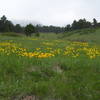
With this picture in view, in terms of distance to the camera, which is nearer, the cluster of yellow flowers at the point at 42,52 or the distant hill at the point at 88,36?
the cluster of yellow flowers at the point at 42,52

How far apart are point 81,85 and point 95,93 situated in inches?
19.0

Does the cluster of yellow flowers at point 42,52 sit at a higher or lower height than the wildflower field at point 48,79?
higher

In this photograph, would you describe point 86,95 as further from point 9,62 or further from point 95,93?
point 9,62

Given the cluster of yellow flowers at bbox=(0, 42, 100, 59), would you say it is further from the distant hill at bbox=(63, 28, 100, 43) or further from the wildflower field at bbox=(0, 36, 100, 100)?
the distant hill at bbox=(63, 28, 100, 43)

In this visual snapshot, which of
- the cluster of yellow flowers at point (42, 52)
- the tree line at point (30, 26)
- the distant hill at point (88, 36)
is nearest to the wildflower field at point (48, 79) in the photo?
the cluster of yellow flowers at point (42, 52)

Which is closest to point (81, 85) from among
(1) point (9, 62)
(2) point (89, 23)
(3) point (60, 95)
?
(3) point (60, 95)

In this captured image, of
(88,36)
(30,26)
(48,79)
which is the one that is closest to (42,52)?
(48,79)

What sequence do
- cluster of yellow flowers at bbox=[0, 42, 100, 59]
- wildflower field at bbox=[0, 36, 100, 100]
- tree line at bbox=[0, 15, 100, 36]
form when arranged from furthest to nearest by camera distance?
tree line at bbox=[0, 15, 100, 36] < cluster of yellow flowers at bbox=[0, 42, 100, 59] < wildflower field at bbox=[0, 36, 100, 100]

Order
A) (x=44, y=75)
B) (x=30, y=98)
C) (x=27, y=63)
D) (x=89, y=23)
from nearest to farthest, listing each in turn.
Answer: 1. (x=30, y=98)
2. (x=44, y=75)
3. (x=27, y=63)
4. (x=89, y=23)

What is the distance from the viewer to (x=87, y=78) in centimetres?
701

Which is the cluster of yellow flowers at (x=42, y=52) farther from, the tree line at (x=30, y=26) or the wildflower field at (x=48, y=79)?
the tree line at (x=30, y=26)

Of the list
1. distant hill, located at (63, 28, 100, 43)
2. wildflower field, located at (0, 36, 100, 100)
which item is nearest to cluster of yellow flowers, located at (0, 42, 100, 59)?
wildflower field, located at (0, 36, 100, 100)

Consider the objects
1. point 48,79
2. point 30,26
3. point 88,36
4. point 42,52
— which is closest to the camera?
point 48,79

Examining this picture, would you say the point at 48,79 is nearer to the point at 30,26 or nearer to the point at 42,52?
the point at 42,52
